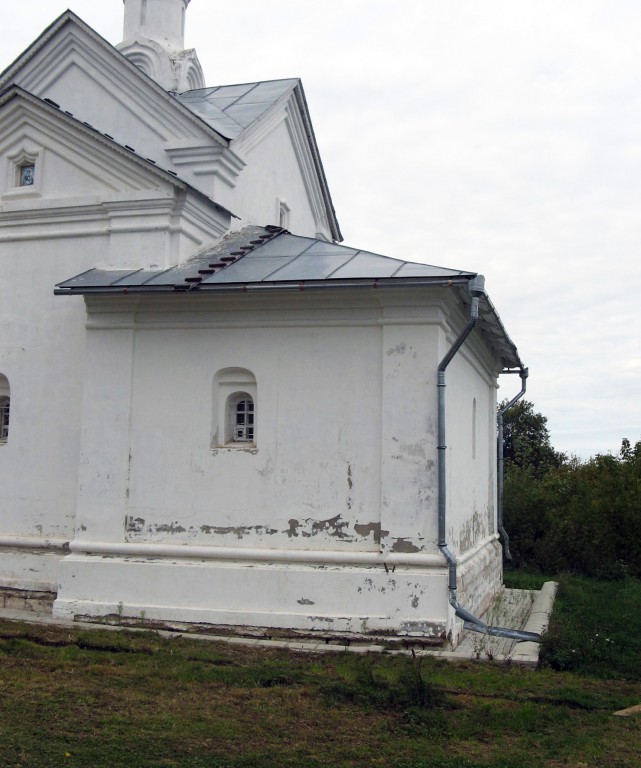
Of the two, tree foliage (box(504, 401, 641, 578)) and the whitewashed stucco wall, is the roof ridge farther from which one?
tree foliage (box(504, 401, 641, 578))

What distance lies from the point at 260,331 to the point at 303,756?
540 centimetres

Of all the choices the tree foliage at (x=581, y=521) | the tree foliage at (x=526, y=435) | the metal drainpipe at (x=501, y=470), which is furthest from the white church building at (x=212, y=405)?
the tree foliage at (x=526, y=435)

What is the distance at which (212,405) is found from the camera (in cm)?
1025

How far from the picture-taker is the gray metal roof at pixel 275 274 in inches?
371

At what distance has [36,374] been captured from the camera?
36.6ft

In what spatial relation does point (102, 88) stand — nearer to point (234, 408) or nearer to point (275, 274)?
point (275, 274)

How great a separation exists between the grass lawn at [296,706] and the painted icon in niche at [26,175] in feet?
19.1

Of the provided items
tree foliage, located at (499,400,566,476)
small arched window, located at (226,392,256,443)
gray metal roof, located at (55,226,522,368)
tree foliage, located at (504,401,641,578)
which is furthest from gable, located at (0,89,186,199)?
tree foliage, located at (499,400,566,476)

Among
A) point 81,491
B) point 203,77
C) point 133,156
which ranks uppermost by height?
point 203,77

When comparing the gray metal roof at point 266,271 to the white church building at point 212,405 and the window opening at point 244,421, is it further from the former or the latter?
the window opening at point 244,421

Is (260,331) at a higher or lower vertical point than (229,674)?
higher

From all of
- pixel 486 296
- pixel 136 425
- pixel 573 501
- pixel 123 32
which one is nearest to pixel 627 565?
pixel 573 501

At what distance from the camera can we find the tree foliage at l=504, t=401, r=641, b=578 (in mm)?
17141

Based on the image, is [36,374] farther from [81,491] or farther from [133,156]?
[133,156]
